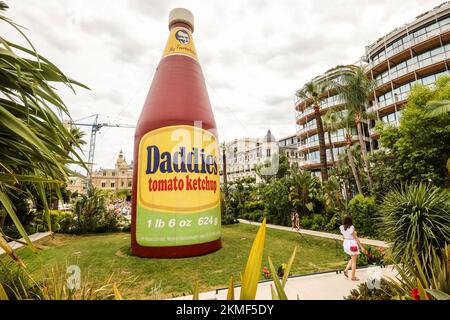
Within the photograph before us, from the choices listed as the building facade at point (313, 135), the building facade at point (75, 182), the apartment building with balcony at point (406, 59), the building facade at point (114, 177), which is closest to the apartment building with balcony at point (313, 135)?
the building facade at point (313, 135)

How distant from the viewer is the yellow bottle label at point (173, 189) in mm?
7473

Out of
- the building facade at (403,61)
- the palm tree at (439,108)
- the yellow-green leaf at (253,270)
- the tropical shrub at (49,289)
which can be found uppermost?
the building facade at (403,61)

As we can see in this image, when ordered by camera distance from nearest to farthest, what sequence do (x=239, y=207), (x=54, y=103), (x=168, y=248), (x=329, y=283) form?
(x=54, y=103)
(x=329, y=283)
(x=168, y=248)
(x=239, y=207)

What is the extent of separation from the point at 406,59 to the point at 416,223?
35.8 metres

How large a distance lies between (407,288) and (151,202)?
6726 millimetres

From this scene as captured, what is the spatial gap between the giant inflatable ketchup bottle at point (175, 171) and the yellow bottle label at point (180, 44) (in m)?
0.45

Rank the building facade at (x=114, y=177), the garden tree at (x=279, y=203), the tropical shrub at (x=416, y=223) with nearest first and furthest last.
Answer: the tropical shrub at (x=416, y=223), the garden tree at (x=279, y=203), the building facade at (x=114, y=177)

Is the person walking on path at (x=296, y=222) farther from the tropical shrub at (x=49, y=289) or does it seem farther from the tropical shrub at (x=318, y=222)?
the tropical shrub at (x=49, y=289)

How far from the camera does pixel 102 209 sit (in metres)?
16.6

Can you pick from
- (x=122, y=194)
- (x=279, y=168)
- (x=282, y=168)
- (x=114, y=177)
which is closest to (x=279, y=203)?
(x=282, y=168)

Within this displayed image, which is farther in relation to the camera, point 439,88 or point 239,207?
point 239,207

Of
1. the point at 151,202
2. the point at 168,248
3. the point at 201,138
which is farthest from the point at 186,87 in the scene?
the point at 168,248

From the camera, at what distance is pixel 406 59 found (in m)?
30.3

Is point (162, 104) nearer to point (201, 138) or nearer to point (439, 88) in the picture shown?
point (201, 138)
